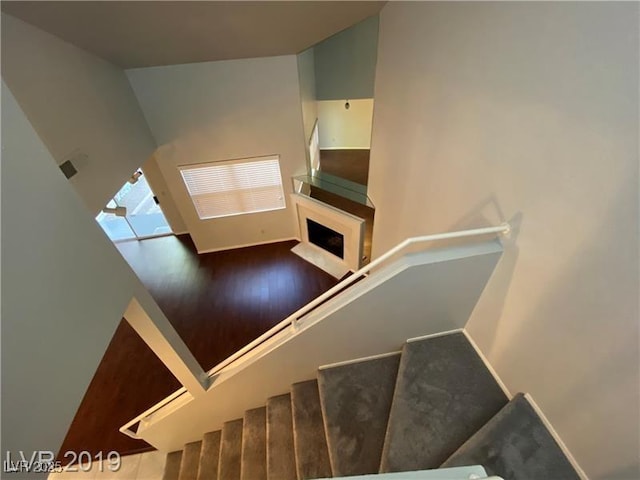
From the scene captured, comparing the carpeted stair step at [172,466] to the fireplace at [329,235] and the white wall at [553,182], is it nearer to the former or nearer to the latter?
the fireplace at [329,235]

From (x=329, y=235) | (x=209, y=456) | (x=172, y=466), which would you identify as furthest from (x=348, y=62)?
(x=172, y=466)

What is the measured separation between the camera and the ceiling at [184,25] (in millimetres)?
2031

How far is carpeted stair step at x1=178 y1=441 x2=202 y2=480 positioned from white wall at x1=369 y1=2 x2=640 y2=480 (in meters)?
3.08

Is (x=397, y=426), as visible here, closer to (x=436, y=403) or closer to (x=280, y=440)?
(x=436, y=403)

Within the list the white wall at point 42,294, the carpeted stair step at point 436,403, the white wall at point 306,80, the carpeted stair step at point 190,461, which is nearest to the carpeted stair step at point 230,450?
the carpeted stair step at point 190,461

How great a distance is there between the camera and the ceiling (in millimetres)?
2031

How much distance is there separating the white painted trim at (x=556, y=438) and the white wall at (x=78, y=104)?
3879 millimetres

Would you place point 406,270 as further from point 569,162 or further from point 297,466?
point 297,466

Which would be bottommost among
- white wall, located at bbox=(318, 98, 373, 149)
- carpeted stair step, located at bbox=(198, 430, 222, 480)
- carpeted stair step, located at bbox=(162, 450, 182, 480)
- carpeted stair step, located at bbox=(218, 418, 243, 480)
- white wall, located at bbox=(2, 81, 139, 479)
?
carpeted stair step, located at bbox=(162, 450, 182, 480)

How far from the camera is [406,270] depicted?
5.29 feet

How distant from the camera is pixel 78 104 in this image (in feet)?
8.16

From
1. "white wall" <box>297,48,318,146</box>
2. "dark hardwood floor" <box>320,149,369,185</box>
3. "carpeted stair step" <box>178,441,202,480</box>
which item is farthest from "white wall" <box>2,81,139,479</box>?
"dark hardwood floor" <box>320,149,369,185</box>

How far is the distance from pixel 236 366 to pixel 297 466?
874 millimetres

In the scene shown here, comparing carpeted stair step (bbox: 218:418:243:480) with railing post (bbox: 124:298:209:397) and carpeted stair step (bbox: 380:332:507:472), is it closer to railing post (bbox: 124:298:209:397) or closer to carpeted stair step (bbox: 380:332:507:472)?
railing post (bbox: 124:298:209:397)
